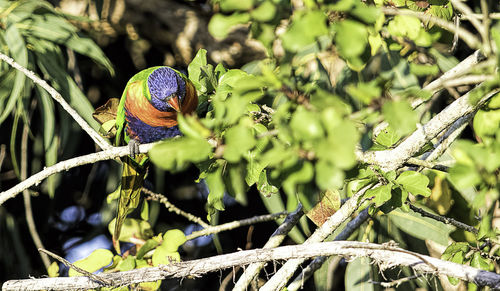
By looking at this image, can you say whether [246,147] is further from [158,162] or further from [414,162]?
[414,162]

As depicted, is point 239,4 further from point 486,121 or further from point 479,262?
point 479,262

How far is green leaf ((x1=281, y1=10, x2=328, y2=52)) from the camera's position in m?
0.54

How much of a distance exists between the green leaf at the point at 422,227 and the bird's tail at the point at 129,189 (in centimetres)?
87

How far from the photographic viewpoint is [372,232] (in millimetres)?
1692

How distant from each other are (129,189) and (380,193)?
1060 millimetres

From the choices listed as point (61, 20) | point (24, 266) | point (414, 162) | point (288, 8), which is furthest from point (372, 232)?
point (24, 266)

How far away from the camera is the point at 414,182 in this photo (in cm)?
92

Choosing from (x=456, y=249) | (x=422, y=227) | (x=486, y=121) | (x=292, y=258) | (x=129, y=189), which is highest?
(x=486, y=121)

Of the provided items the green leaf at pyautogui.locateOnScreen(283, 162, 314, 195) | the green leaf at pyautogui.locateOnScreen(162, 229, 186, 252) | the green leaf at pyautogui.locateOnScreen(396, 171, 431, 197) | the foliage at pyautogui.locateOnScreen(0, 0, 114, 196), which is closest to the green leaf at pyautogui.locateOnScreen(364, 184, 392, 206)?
the green leaf at pyautogui.locateOnScreen(396, 171, 431, 197)

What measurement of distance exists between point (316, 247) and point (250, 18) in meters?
0.47

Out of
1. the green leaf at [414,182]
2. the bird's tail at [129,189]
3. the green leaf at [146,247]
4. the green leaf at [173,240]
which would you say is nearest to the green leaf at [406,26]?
the green leaf at [414,182]

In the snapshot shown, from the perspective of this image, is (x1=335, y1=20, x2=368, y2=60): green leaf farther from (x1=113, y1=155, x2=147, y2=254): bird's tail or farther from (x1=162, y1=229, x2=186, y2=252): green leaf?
(x1=113, y1=155, x2=147, y2=254): bird's tail

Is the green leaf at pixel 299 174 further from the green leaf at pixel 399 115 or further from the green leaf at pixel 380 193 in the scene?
the green leaf at pixel 380 193

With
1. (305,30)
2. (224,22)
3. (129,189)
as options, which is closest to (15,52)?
(129,189)
